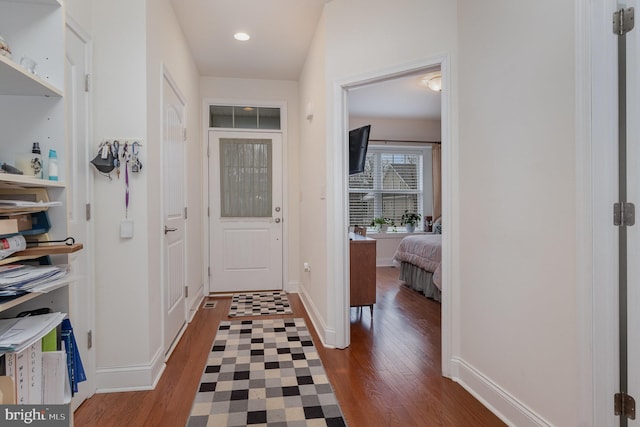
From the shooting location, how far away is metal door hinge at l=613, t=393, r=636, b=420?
1.28 meters

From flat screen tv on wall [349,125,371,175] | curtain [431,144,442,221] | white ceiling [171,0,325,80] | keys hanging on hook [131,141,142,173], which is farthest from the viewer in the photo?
curtain [431,144,442,221]

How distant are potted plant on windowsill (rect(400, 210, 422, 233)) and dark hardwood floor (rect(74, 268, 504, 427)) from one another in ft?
11.2

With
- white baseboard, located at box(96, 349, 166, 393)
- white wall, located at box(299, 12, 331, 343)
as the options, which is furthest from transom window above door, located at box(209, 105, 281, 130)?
white baseboard, located at box(96, 349, 166, 393)

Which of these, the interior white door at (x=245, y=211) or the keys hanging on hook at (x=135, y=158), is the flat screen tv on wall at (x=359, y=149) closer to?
the interior white door at (x=245, y=211)

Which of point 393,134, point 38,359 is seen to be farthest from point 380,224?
point 38,359

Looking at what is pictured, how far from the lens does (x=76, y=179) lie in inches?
73.7

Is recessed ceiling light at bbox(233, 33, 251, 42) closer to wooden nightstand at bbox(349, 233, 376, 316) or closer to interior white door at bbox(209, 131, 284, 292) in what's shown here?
interior white door at bbox(209, 131, 284, 292)

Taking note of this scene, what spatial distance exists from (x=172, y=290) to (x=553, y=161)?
8.79ft

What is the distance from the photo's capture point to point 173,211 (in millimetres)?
2863

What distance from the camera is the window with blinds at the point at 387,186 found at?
6594mm

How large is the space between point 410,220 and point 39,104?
614 centimetres

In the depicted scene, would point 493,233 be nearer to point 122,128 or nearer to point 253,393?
point 253,393

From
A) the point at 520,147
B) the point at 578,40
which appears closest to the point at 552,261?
the point at 520,147

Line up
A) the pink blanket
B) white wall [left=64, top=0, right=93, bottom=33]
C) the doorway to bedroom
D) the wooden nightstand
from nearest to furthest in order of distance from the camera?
white wall [left=64, top=0, right=93, bottom=33] → the wooden nightstand → the pink blanket → the doorway to bedroom
